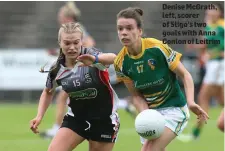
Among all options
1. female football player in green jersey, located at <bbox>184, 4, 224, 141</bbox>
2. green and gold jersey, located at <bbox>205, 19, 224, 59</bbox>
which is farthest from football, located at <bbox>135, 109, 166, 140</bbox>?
green and gold jersey, located at <bbox>205, 19, 224, 59</bbox>

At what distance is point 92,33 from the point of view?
67.9 ft

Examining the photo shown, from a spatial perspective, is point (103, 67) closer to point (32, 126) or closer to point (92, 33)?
point (32, 126)

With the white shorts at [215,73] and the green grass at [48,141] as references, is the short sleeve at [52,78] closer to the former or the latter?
the green grass at [48,141]

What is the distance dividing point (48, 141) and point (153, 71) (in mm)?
4716

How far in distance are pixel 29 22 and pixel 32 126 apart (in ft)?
49.9

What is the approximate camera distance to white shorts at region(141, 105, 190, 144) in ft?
20.8

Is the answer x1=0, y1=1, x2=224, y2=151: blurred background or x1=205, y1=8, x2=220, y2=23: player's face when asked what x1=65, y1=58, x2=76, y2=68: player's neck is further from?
x1=205, y1=8, x2=220, y2=23: player's face

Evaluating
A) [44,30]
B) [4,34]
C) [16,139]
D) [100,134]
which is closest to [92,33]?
[44,30]

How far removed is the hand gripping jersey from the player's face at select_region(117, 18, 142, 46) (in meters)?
0.33

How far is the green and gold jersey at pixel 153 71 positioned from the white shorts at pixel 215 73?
4.93m

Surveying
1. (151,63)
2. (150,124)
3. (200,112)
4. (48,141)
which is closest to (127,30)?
(151,63)

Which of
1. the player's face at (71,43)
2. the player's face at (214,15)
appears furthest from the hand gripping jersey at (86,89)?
the player's face at (214,15)

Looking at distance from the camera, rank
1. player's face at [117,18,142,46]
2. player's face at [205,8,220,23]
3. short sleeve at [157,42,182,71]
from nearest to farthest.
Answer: player's face at [117,18,142,46]
short sleeve at [157,42,182,71]
player's face at [205,8,220,23]

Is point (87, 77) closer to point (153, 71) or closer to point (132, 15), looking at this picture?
point (153, 71)
